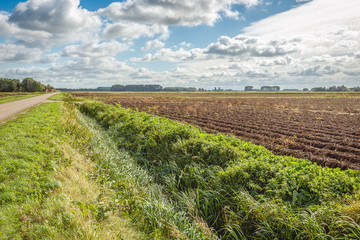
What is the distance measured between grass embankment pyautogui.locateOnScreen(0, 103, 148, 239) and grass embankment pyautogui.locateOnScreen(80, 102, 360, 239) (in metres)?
0.63

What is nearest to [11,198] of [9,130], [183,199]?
[183,199]

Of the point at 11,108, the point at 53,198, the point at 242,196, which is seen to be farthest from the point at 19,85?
the point at 242,196

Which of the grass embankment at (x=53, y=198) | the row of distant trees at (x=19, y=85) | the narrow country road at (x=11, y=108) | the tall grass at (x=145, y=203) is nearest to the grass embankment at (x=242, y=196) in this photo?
the tall grass at (x=145, y=203)

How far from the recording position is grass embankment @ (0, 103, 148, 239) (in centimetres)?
405

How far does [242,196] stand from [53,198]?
4520mm

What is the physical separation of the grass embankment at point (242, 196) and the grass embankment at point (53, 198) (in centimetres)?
63

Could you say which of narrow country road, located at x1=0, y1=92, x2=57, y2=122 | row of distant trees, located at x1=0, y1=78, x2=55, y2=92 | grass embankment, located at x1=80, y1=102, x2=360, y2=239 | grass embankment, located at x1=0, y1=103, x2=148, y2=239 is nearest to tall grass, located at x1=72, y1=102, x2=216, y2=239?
grass embankment, located at x1=80, y1=102, x2=360, y2=239

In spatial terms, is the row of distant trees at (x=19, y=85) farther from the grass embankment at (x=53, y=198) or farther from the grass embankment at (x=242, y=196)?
the grass embankment at (x=242, y=196)

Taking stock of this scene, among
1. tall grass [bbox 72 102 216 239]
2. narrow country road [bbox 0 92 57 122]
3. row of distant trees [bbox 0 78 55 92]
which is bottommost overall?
tall grass [bbox 72 102 216 239]

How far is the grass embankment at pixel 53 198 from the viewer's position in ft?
13.3

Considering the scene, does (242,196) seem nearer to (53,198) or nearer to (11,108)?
(53,198)

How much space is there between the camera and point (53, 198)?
16.5 ft

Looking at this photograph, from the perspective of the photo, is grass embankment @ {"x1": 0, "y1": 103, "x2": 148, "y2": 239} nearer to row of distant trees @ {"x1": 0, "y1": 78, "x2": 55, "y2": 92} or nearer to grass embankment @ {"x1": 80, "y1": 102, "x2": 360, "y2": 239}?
grass embankment @ {"x1": 80, "y1": 102, "x2": 360, "y2": 239}

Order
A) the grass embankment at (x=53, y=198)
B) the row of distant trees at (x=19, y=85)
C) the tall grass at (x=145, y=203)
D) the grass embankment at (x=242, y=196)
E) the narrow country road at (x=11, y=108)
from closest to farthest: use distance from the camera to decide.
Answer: the grass embankment at (x=242, y=196) → the grass embankment at (x=53, y=198) → the tall grass at (x=145, y=203) → the narrow country road at (x=11, y=108) → the row of distant trees at (x=19, y=85)
